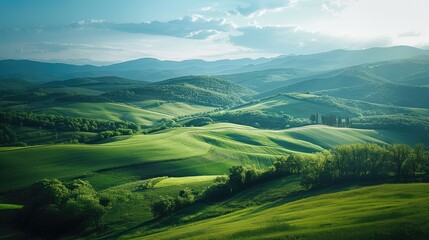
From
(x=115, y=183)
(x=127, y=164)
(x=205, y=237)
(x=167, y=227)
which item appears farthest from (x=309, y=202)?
(x=127, y=164)

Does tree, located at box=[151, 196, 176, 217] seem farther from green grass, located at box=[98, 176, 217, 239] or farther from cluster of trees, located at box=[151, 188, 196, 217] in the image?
green grass, located at box=[98, 176, 217, 239]

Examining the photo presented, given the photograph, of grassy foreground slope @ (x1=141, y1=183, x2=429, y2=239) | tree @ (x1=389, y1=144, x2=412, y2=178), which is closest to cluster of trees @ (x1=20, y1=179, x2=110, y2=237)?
grassy foreground slope @ (x1=141, y1=183, x2=429, y2=239)

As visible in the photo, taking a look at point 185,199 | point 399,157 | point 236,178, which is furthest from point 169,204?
point 399,157

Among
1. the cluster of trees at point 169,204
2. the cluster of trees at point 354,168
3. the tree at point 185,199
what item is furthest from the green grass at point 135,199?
the tree at point 185,199

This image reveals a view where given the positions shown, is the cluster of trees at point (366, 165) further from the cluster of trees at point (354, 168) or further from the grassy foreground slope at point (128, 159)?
the grassy foreground slope at point (128, 159)

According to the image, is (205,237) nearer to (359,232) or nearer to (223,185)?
(359,232)

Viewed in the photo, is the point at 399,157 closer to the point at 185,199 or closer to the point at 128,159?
the point at 185,199
